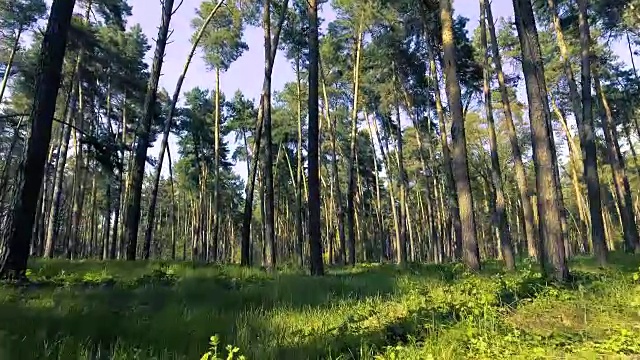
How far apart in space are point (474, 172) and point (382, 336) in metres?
32.2

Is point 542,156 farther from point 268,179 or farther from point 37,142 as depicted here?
point 268,179

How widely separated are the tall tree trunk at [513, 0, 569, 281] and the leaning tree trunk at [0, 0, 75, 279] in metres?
8.38

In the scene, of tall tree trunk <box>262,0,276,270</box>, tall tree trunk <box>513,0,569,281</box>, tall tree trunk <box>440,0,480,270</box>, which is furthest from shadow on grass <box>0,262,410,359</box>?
tall tree trunk <box>262,0,276,270</box>

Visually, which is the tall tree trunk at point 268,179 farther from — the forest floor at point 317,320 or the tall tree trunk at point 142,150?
the forest floor at point 317,320

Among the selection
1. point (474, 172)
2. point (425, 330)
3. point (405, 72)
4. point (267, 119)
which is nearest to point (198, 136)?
point (405, 72)

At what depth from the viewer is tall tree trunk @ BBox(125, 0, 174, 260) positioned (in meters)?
11.0

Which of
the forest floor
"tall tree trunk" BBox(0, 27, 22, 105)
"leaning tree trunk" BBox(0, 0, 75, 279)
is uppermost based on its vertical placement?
"tall tree trunk" BBox(0, 27, 22, 105)

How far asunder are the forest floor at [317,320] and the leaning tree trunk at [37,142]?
53 centimetres

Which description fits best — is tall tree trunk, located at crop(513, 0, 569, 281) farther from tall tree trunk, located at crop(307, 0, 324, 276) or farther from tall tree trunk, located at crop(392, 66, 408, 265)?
tall tree trunk, located at crop(392, 66, 408, 265)

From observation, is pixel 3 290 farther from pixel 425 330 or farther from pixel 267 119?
pixel 267 119

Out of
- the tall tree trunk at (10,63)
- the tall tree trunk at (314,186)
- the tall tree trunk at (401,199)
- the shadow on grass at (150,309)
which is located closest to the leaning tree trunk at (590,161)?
the shadow on grass at (150,309)

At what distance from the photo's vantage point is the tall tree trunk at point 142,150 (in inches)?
433

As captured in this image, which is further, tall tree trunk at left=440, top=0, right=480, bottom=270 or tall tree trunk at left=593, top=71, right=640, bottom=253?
tall tree trunk at left=593, top=71, right=640, bottom=253

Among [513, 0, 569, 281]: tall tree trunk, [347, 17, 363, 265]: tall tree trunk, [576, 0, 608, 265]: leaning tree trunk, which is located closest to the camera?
[513, 0, 569, 281]: tall tree trunk
